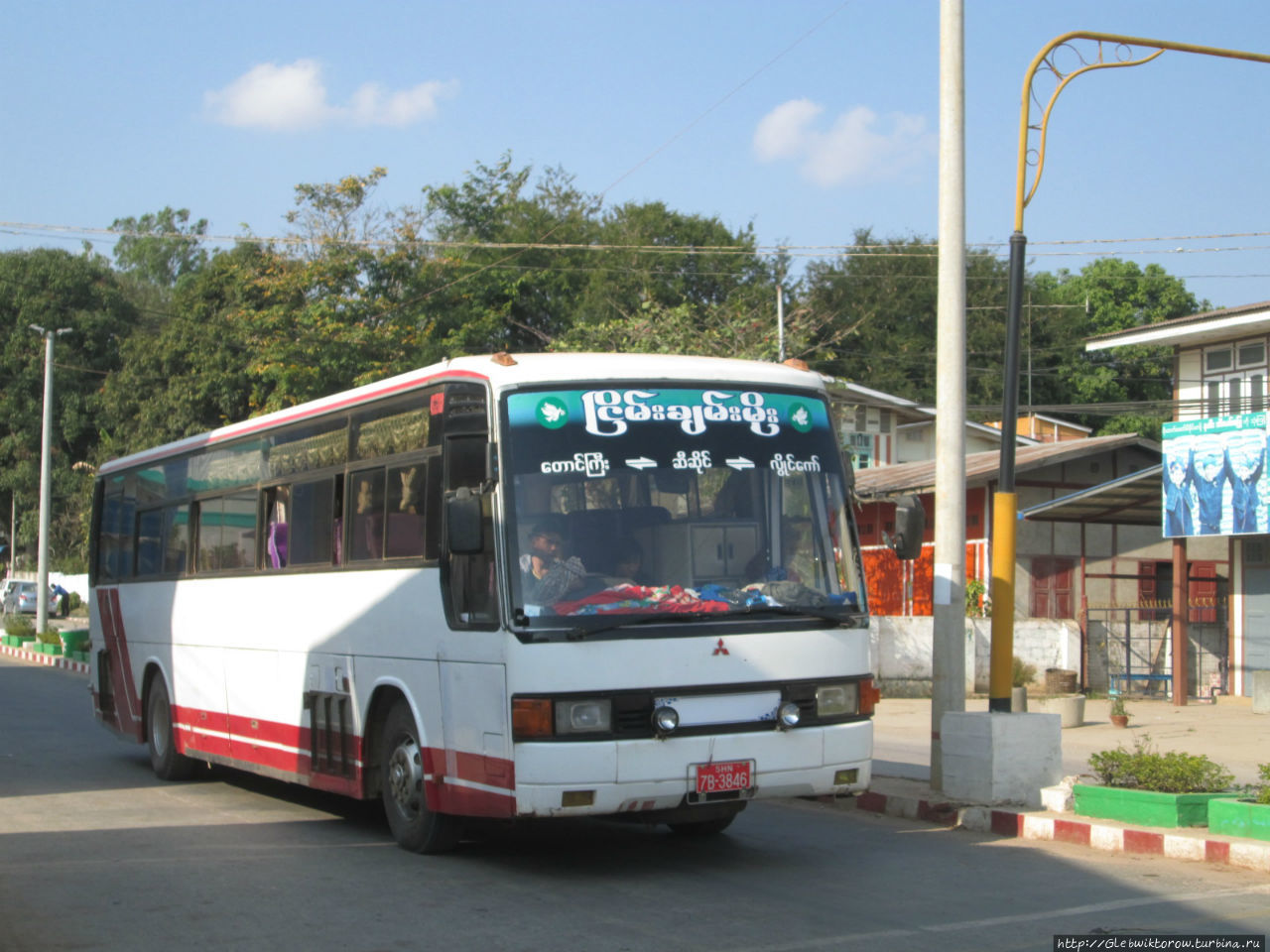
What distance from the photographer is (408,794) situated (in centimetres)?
908

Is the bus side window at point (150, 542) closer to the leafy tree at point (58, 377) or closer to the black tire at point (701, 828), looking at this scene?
the black tire at point (701, 828)

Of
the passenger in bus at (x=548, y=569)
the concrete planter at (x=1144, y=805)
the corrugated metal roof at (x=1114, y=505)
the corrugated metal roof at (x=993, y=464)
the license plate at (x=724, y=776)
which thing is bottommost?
the concrete planter at (x=1144, y=805)

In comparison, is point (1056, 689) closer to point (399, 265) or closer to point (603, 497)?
point (603, 497)

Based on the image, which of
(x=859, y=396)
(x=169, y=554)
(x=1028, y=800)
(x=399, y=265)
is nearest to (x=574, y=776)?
(x=1028, y=800)

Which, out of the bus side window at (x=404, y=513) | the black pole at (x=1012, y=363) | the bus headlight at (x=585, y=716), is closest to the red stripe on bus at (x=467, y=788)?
the bus headlight at (x=585, y=716)

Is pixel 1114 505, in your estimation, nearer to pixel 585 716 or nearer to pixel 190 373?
pixel 585 716

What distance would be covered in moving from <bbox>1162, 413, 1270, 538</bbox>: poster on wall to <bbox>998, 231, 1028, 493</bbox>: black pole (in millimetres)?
12522

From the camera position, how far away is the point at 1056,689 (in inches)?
926

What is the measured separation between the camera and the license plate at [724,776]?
7797 millimetres

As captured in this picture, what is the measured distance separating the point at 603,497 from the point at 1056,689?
1756 centimetres

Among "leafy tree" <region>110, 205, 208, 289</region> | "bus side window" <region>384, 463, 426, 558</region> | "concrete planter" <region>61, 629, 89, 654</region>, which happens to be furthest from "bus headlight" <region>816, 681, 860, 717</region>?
"leafy tree" <region>110, 205, 208, 289</region>

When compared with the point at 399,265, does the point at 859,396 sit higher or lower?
lower

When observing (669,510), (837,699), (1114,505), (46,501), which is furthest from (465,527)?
(46,501)

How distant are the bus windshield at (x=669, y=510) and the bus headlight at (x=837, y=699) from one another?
427 mm
